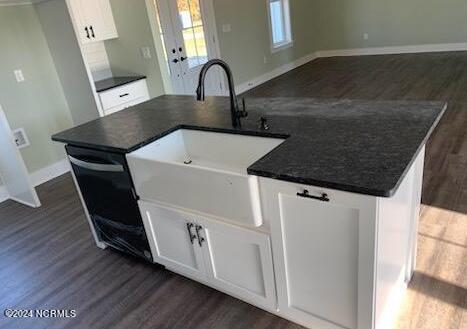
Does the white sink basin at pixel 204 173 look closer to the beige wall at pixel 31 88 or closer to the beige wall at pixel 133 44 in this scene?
the beige wall at pixel 133 44

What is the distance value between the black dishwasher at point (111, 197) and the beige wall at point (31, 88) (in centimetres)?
180

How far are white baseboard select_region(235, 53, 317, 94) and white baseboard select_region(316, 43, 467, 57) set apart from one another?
0.45 metres

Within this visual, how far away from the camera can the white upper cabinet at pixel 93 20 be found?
3.57 meters

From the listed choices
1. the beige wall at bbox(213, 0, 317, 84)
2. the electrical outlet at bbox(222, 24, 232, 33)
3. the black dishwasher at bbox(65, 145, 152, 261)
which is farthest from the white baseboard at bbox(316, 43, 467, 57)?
the black dishwasher at bbox(65, 145, 152, 261)

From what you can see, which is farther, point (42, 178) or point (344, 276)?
point (42, 178)

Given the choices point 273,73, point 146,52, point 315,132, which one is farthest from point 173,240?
point 273,73

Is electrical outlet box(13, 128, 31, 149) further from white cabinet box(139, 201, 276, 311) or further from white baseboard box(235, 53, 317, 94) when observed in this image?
white baseboard box(235, 53, 317, 94)

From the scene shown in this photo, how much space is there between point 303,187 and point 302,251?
0.31 metres

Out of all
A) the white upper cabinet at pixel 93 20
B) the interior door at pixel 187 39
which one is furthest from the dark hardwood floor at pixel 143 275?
the interior door at pixel 187 39

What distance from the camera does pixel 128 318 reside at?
6.32 ft

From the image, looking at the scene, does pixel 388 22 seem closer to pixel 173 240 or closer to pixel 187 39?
pixel 187 39

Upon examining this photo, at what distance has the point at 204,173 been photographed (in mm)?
1522

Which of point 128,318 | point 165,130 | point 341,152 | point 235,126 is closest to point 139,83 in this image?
point 165,130

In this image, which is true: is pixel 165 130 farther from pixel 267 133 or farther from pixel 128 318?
pixel 128 318
